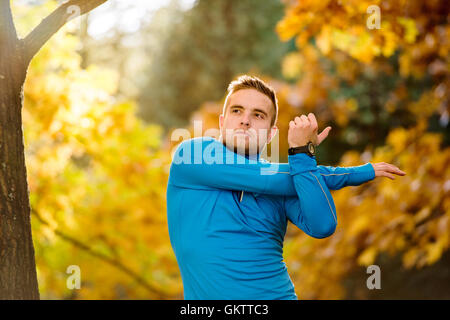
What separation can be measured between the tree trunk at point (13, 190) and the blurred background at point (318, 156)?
84.2 inches

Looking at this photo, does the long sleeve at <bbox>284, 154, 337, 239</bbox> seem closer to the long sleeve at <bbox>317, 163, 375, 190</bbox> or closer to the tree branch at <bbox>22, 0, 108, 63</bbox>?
the long sleeve at <bbox>317, 163, 375, 190</bbox>

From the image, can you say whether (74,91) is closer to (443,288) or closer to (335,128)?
(443,288)

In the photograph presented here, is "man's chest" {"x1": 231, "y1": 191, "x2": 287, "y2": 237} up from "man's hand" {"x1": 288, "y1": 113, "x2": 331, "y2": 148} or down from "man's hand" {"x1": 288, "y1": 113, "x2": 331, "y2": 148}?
down

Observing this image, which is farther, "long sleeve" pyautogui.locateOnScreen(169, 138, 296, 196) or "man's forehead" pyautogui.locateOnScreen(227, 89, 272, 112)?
"man's forehead" pyautogui.locateOnScreen(227, 89, 272, 112)

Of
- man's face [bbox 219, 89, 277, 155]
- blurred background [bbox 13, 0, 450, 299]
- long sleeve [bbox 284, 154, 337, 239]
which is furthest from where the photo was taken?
blurred background [bbox 13, 0, 450, 299]

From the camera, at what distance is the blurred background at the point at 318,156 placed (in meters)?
4.50

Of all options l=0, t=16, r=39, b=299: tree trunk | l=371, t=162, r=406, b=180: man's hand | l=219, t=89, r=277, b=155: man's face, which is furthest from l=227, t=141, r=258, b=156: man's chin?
l=0, t=16, r=39, b=299: tree trunk

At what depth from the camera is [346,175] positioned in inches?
80.4

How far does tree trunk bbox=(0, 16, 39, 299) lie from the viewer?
2.30 m

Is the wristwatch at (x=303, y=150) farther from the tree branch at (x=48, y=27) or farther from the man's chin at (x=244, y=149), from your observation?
the tree branch at (x=48, y=27)

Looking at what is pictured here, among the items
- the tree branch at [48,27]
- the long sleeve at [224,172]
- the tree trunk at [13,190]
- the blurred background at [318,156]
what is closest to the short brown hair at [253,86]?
the long sleeve at [224,172]

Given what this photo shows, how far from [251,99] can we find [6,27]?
123 centimetres

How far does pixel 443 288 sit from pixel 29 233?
7.41 metres
